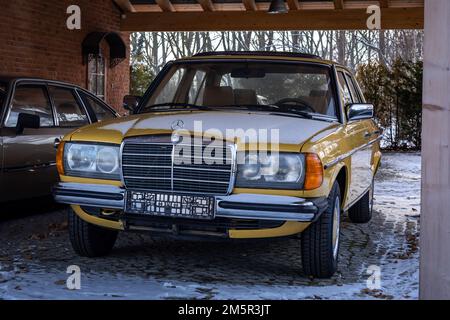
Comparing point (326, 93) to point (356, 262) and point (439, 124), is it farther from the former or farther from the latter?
point (439, 124)

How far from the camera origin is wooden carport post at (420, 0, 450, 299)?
145 inches

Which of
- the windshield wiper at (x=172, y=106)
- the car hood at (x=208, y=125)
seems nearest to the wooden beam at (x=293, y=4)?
the windshield wiper at (x=172, y=106)

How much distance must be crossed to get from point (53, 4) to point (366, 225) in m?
8.91

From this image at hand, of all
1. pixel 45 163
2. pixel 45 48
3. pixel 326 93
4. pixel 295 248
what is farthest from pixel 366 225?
pixel 45 48

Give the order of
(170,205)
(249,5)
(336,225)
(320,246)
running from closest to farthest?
1. (170,205)
2. (320,246)
3. (336,225)
4. (249,5)

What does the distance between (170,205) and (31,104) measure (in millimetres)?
3325

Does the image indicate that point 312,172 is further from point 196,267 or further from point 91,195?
point 91,195

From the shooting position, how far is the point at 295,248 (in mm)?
6469

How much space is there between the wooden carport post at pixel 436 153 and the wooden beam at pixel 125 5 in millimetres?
13808

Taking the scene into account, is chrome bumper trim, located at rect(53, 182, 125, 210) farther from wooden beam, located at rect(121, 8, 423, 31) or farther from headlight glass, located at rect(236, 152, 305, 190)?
wooden beam, located at rect(121, 8, 423, 31)

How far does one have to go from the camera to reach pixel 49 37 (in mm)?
14125

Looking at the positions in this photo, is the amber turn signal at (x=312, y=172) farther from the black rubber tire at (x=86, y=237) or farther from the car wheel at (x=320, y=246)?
the black rubber tire at (x=86, y=237)

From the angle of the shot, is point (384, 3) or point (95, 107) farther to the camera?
point (384, 3)

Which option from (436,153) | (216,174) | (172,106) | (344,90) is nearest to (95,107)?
(172,106)
